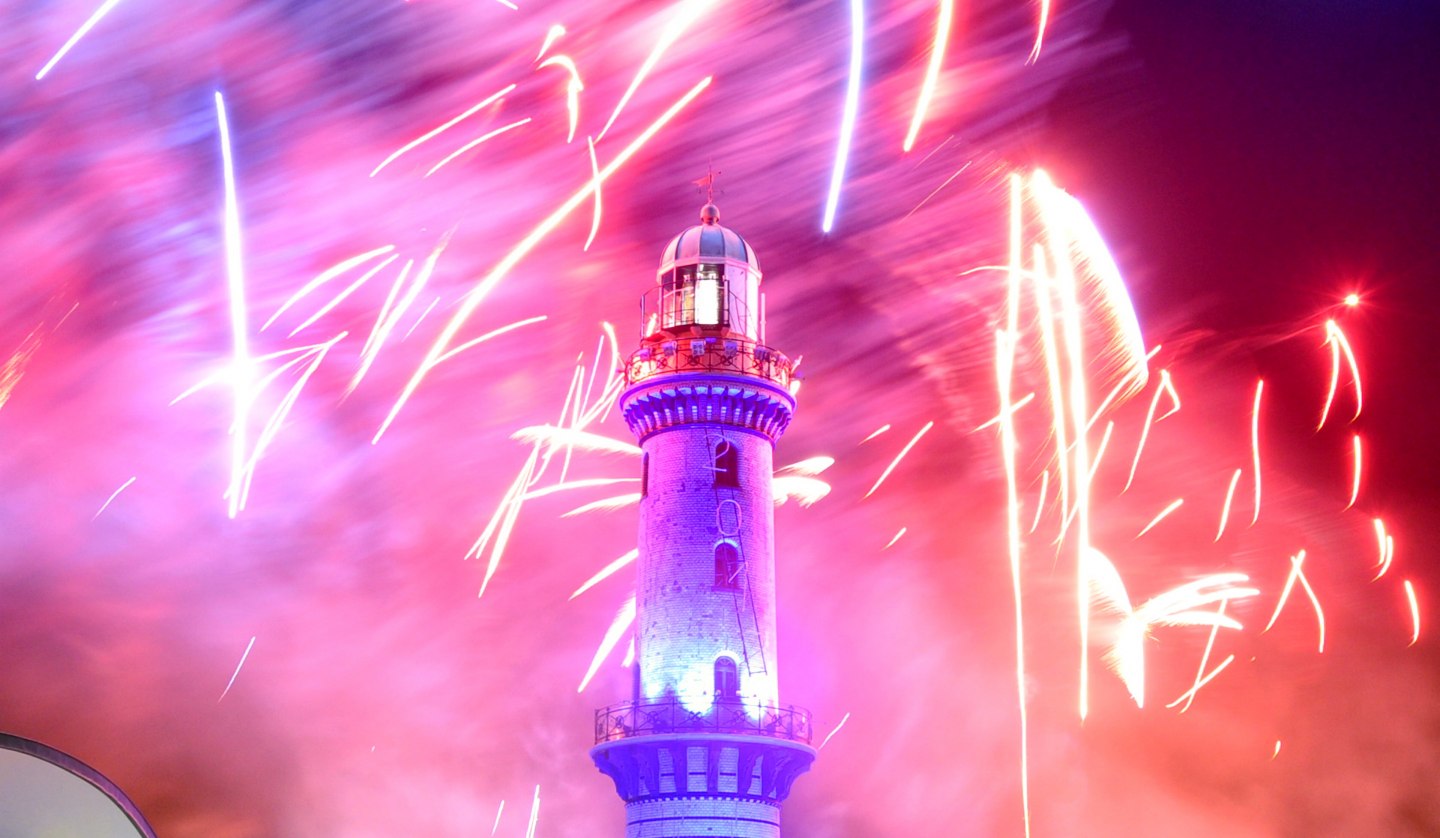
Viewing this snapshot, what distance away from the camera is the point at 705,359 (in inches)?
1591

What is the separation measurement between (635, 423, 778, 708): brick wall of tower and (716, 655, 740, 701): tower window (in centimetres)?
16

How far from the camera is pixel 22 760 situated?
1897 centimetres

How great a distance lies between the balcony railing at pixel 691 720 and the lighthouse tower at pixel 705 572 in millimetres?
37

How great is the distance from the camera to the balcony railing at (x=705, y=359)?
4038 centimetres

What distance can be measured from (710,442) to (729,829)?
10.2 meters

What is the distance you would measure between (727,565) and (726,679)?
304 centimetres

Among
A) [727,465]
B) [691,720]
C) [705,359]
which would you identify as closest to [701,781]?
[691,720]

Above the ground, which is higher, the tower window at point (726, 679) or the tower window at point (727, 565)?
the tower window at point (727, 565)

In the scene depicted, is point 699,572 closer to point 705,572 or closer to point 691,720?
point 705,572

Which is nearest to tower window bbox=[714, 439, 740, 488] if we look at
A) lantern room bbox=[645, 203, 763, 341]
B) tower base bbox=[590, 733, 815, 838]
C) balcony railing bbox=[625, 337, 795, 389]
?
balcony railing bbox=[625, 337, 795, 389]

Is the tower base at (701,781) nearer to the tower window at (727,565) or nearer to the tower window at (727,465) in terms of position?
the tower window at (727,565)

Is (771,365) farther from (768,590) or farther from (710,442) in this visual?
(768,590)

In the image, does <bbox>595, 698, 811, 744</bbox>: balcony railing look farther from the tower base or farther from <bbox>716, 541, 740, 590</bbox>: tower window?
<bbox>716, 541, 740, 590</bbox>: tower window

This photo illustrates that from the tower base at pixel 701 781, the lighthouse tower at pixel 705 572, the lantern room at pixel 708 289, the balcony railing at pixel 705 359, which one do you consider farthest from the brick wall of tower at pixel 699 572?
the lantern room at pixel 708 289
